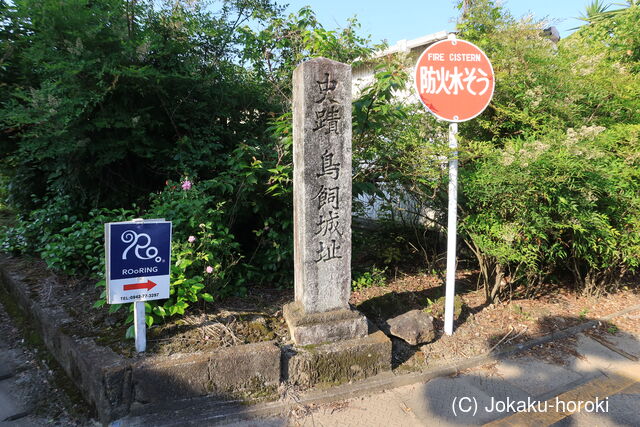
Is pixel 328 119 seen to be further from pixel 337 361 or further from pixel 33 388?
pixel 33 388

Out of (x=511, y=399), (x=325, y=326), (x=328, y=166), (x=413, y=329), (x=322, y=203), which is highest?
(x=328, y=166)

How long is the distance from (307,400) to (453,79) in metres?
3.21

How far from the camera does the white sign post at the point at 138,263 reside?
8.71ft

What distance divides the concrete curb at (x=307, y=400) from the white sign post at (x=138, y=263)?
0.57m

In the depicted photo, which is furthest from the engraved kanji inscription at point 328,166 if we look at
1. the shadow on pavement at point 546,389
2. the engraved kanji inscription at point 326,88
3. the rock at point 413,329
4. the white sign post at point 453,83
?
the shadow on pavement at point 546,389

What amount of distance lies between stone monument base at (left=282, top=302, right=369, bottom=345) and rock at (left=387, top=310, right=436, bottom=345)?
0.44m

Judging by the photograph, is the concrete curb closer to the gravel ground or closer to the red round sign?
the gravel ground

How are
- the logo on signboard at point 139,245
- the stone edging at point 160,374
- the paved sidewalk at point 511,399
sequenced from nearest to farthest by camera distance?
the stone edging at point 160,374 → the logo on signboard at point 139,245 → the paved sidewalk at point 511,399

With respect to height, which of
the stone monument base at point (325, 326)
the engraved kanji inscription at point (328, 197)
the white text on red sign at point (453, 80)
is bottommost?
the stone monument base at point (325, 326)

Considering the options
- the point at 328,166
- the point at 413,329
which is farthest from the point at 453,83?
the point at 413,329

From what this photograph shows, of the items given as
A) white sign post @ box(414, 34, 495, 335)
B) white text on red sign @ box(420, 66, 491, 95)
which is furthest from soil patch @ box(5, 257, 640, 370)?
white text on red sign @ box(420, 66, 491, 95)

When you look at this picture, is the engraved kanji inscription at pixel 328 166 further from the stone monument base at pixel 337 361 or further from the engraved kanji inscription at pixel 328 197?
the stone monument base at pixel 337 361

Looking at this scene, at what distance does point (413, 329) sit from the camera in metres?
3.60

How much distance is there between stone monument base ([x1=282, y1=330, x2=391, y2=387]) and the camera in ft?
9.93
